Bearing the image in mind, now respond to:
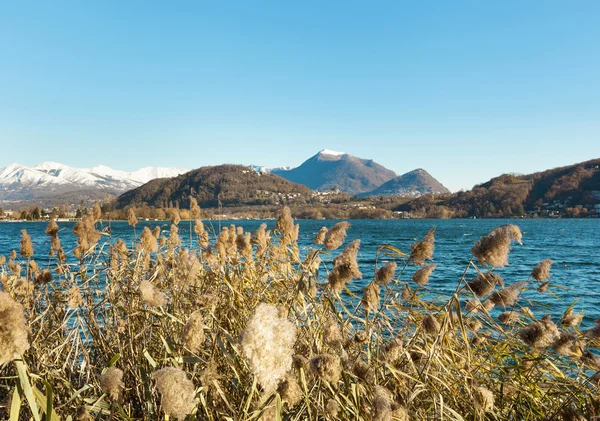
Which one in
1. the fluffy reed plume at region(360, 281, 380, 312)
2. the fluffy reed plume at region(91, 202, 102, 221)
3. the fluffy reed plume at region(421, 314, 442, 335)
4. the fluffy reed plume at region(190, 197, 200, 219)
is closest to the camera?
the fluffy reed plume at region(421, 314, 442, 335)

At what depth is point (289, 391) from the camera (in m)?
1.80

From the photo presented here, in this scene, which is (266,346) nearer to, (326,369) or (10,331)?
(326,369)

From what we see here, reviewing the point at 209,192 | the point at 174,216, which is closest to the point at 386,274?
the point at 174,216

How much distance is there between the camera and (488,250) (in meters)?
2.30

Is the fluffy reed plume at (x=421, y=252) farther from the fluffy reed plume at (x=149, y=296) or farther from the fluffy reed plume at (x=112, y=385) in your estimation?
the fluffy reed plume at (x=112, y=385)

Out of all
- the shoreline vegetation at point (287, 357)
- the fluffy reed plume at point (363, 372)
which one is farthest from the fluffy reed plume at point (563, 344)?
the fluffy reed plume at point (363, 372)

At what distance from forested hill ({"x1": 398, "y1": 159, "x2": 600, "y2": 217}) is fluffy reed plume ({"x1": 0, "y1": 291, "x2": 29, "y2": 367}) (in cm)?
13678

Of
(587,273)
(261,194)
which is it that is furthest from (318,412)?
(261,194)

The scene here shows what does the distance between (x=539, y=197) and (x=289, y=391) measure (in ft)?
488

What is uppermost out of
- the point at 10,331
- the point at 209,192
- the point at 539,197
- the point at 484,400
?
the point at 209,192

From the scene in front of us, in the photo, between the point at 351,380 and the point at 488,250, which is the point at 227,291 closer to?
the point at 351,380

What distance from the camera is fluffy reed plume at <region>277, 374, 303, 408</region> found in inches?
70.4

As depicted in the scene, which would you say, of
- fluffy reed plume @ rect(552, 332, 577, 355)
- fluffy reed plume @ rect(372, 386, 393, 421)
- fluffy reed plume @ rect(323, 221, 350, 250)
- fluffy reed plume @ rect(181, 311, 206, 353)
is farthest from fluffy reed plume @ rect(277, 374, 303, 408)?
fluffy reed plume @ rect(552, 332, 577, 355)

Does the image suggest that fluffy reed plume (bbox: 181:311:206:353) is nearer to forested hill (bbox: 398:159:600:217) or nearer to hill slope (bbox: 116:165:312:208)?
hill slope (bbox: 116:165:312:208)
